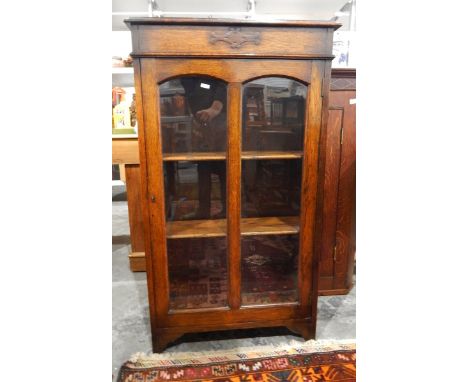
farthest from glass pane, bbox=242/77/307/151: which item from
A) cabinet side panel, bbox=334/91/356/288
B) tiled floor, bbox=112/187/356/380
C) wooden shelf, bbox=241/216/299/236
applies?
tiled floor, bbox=112/187/356/380

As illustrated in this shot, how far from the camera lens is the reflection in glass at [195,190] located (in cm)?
142

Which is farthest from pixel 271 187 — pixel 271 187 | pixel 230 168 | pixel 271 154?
pixel 230 168

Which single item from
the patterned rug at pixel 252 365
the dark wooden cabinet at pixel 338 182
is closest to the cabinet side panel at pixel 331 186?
the dark wooden cabinet at pixel 338 182

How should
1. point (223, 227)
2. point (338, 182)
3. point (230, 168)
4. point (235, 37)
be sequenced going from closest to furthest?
point (235, 37)
point (230, 168)
point (223, 227)
point (338, 182)

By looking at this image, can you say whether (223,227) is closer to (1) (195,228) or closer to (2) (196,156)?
(1) (195,228)

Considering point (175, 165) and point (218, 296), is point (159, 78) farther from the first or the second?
point (218, 296)

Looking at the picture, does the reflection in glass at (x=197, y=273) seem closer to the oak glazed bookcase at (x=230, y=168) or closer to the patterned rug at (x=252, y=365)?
the oak glazed bookcase at (x=230, y=168)

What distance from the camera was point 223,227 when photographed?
1496 millimetres

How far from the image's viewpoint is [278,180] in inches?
59.5

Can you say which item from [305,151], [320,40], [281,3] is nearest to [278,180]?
[305,151]

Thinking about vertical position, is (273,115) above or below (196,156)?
above

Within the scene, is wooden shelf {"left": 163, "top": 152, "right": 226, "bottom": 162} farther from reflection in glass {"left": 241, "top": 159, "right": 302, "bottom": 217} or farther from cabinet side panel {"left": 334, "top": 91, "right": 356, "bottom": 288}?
cabinet side panel {"left": 334, "top": 91, "right": 356, "bottom": 288}

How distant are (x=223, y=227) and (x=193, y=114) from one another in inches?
21.1
